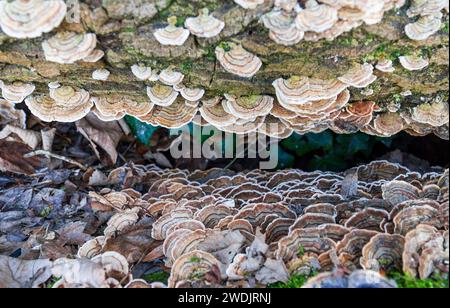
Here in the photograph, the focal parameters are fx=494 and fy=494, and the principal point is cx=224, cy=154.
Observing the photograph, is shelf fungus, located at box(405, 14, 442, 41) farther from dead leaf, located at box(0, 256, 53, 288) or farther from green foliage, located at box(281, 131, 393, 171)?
dead leaf, located at box(0, 256, 53, 288)

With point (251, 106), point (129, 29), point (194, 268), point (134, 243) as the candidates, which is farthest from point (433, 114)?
point (134, 243)

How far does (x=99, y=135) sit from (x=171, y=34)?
85.7 inches

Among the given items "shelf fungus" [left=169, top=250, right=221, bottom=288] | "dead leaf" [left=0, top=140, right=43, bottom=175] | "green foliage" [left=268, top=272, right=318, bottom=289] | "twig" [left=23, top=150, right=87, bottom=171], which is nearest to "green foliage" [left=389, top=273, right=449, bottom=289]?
"green foliage" [left=268, top=272, right=318, bottom=289]

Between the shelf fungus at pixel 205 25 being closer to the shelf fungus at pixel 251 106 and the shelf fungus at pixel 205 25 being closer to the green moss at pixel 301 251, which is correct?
the shelf fungus at pixel 251 106

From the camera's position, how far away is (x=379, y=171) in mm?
4441

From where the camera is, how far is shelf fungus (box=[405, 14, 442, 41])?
129 inches

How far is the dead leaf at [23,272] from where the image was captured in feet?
10.8

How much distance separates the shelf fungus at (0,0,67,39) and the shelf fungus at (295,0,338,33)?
1.48 metres

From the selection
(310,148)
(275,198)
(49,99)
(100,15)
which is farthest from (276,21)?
(310,148)

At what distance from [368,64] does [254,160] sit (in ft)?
7.56

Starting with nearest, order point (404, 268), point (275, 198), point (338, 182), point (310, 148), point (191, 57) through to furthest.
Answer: point (404, 268) < point (191, 57) < point (275, 198) < point (338, 182) < point (310, 148)
